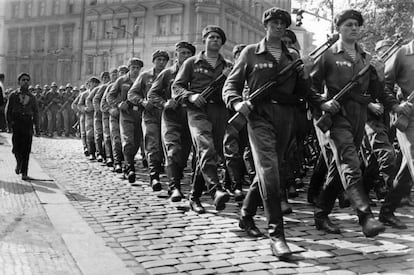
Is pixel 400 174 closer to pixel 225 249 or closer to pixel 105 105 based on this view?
pixel 225 249

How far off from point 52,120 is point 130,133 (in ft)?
47.4

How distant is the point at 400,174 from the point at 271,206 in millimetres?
1728

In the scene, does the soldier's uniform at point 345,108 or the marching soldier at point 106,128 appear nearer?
the soldier's uniform at point 345,108

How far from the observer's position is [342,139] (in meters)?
5.04

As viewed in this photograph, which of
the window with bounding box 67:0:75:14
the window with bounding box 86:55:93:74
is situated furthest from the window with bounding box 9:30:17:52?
the window with bounding box 86:55:93:74

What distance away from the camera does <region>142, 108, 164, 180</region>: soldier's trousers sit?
27.3ft

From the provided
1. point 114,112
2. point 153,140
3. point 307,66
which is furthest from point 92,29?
point 307,66

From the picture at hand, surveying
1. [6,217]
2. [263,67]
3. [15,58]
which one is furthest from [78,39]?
[263,67]

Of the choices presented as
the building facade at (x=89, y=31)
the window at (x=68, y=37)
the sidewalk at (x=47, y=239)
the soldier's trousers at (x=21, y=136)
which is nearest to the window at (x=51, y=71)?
the building facade at (x=89, y=31)

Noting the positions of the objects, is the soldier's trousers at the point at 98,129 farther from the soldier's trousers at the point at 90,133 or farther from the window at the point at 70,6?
the window at the point at 70,6

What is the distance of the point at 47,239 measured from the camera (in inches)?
200

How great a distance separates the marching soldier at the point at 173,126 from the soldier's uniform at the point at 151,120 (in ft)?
1.28

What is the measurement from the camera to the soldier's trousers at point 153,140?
8.31 m

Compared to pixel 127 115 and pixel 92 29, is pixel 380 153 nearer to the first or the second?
pixel 127 115
